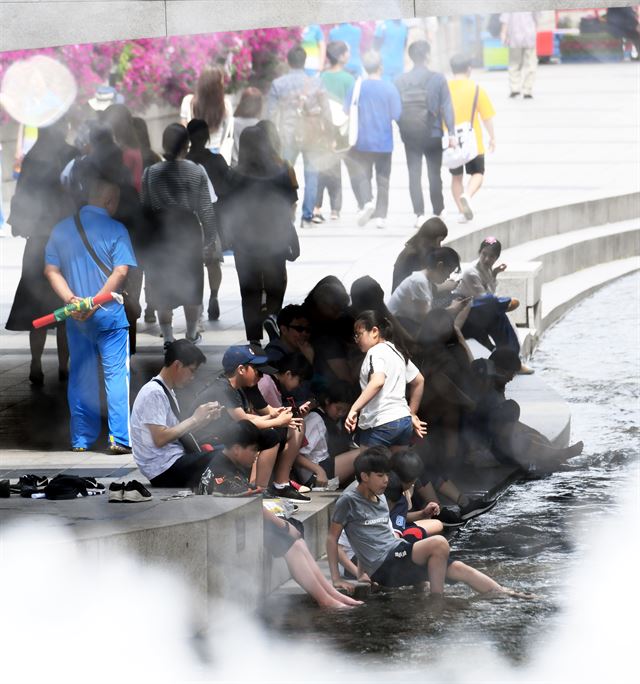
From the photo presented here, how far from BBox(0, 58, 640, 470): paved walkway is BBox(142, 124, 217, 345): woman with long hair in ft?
0.87

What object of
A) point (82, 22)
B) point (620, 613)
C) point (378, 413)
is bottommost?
point (620, 613)

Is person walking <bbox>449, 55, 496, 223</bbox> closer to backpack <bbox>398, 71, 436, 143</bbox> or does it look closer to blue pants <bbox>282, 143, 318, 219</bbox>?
backpack <bbox>398, 71, 436, 143</bbox>

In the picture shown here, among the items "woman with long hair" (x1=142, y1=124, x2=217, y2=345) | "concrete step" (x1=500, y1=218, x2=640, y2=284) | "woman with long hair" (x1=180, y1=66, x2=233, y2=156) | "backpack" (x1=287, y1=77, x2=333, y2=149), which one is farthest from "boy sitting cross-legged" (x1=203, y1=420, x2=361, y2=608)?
"backpack" (x1=287, y1=77, x2=333, y2=149)

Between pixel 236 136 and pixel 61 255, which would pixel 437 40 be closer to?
pixel 236 136

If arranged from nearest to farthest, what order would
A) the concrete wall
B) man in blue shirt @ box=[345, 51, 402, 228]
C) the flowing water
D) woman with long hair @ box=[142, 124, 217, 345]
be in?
the flowing water < the concrete wall < woman with long hair @ box=[142, 124, 217, 345] < man in blue shirt @ box=[345, 51, 402, 228]

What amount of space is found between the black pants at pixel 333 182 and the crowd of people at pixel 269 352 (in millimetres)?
1965

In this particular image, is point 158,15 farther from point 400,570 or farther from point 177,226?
point 177,226

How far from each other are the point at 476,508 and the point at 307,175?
527 centimetres

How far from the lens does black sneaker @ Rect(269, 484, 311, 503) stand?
18.2ft

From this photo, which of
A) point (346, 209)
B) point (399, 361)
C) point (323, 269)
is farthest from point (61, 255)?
point (346, 209)

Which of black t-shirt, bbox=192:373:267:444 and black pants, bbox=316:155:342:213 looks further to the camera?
black pants, bbox=316:155:342:213

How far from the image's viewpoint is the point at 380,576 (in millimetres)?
5168

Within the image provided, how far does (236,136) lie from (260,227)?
238 cm

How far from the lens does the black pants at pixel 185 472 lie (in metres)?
5.31
